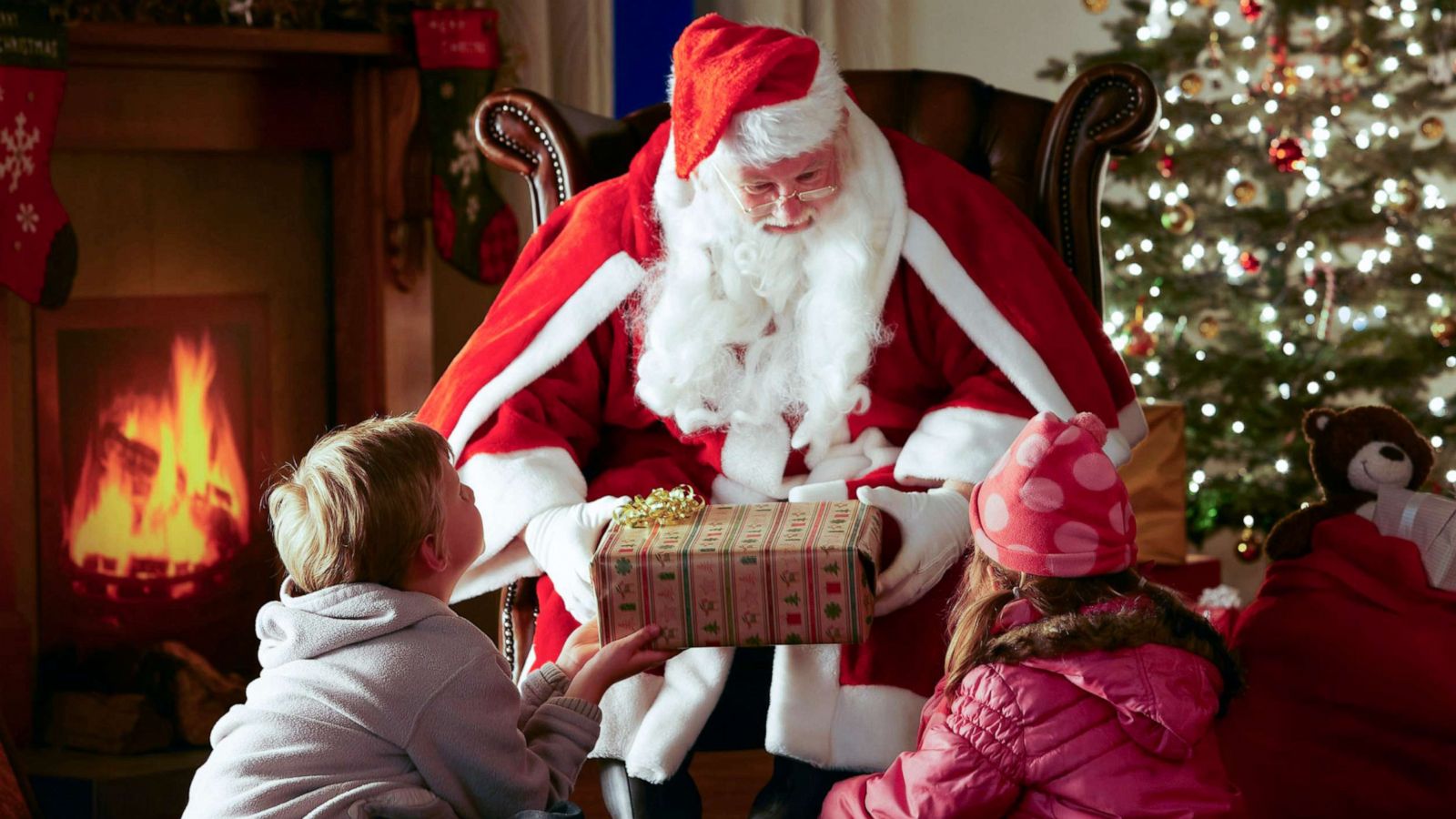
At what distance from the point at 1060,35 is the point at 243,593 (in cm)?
321

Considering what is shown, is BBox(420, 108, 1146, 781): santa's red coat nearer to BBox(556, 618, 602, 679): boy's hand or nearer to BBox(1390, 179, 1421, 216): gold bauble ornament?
BBox(556, 618, 602, 679): boy's hand

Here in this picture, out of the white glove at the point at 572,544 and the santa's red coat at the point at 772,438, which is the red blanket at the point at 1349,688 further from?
the white glove at the point at 572,544

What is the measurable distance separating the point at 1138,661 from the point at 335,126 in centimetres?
262

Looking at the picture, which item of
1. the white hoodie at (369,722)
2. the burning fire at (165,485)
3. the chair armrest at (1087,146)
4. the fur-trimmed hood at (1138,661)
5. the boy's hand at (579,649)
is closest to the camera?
the white hoodie at (369,722)

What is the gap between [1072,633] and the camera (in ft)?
6.03

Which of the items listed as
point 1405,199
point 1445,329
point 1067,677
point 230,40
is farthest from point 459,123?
point 1445,329

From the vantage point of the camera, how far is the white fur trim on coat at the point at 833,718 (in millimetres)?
2191

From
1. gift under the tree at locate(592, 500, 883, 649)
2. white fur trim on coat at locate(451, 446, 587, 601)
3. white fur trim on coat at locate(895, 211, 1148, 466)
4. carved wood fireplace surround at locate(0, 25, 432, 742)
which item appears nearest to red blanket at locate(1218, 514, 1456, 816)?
white fur trim on coat at locate(895, 211, 1148, 466)

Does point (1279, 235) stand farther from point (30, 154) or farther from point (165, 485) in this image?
point (30, 154)

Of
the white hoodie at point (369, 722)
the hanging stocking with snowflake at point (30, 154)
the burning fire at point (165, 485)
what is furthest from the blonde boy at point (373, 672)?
the burning fire at point (165, 485)

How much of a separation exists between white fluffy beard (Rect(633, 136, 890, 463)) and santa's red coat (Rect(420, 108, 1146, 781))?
4 cm

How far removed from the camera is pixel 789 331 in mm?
2551

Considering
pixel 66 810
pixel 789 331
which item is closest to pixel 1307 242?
pixel 789 331

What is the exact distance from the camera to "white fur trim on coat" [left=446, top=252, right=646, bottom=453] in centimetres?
247
